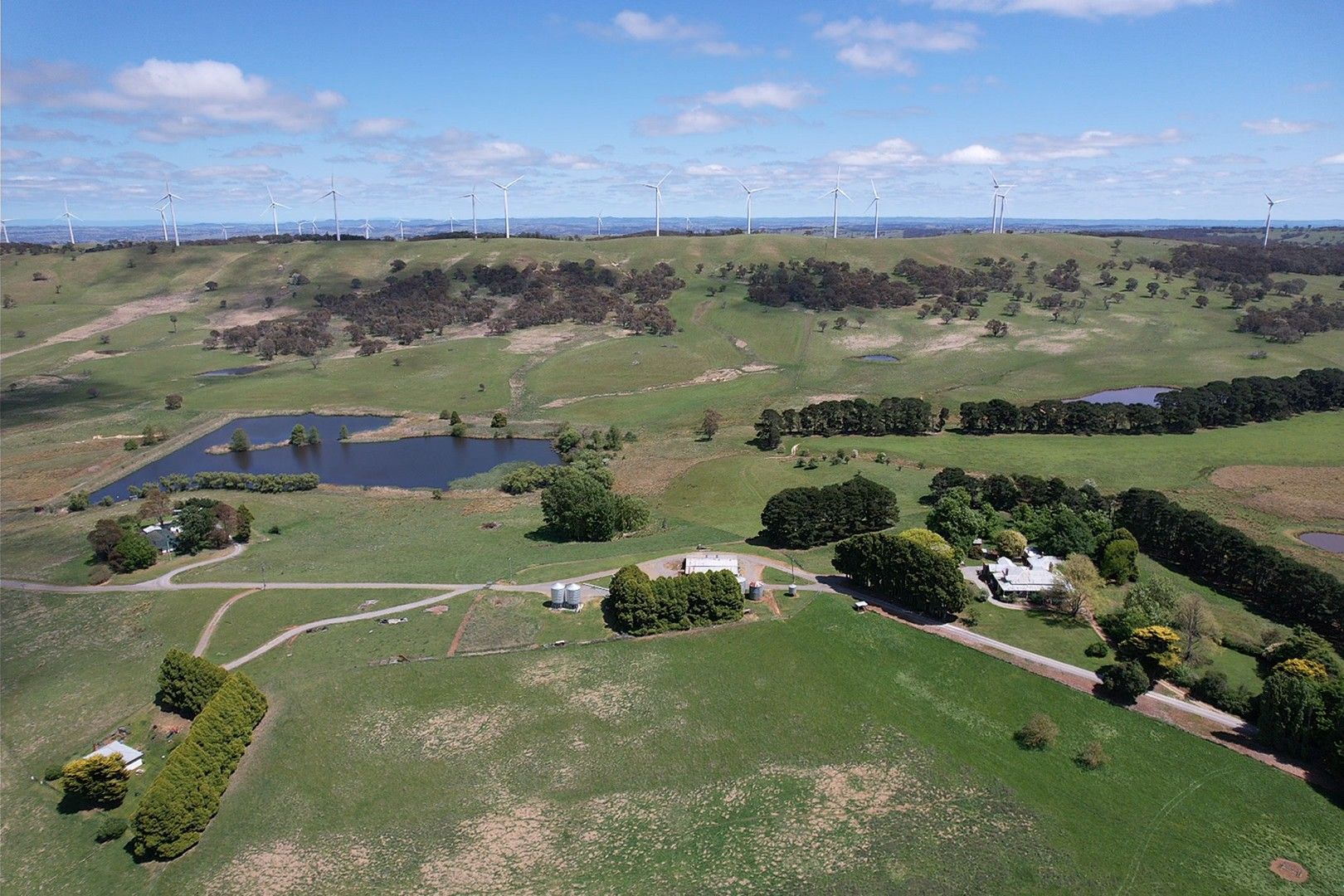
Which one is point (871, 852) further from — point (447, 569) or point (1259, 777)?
point (447, 569)

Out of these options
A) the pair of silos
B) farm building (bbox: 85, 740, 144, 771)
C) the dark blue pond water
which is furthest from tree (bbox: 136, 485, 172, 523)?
the pair of silos

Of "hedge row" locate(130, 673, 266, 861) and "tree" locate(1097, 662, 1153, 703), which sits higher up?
"tree" locate(1097, 662, 1153, 703)

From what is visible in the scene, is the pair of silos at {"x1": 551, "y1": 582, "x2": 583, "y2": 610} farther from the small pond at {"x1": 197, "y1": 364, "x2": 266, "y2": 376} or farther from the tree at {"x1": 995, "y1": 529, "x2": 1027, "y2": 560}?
the small pond at {"x1": 197, "y1": 364, "x2": 266, "y2": 376}

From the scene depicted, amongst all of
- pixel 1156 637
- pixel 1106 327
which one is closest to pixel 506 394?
pixel 1156 637

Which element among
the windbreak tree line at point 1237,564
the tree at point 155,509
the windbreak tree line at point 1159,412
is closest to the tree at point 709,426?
the windbreak tree line at point 1159,412

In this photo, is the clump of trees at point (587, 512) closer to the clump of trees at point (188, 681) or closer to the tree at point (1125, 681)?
the clump of trees at point (188, 681)

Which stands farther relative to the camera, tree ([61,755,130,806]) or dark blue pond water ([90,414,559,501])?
dark blue pond water ([90,414,559,501])
